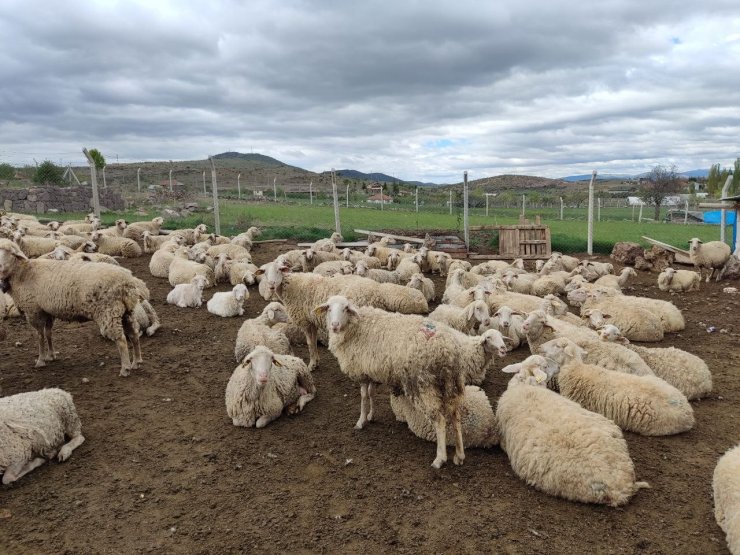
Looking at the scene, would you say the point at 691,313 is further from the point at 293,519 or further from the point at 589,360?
the point at 293,519

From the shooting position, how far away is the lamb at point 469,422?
17.5ft

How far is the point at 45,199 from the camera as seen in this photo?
93.0 feet

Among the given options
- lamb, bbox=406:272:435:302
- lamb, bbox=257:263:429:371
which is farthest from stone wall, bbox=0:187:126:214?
lamb, bbox=257:263:429:371

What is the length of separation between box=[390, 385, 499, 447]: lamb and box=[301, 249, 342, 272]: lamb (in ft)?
26.9

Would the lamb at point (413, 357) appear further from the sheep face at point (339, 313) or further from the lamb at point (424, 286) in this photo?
the lamb at point (424, 286)

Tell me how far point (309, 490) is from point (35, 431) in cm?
285

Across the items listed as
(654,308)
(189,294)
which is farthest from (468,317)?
(189,294)

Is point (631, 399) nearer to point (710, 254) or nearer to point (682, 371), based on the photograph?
point (682, 371)

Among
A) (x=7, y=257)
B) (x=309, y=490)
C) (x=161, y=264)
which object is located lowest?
(x=309, y=490)

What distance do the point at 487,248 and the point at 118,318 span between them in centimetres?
1475

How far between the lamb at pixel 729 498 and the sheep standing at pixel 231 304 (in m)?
8.62

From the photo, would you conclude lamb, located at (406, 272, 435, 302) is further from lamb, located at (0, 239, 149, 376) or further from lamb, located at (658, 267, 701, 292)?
lamb, located at (658, 267, 701, 292)

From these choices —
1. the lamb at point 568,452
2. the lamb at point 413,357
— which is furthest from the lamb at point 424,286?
the lamb at point 568,452

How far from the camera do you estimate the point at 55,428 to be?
5.17 metres
